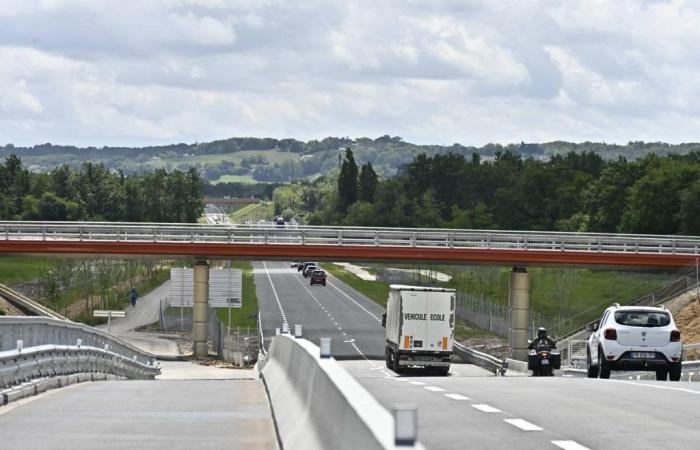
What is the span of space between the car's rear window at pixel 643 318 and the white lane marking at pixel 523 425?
15910mm

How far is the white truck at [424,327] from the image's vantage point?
5672cm

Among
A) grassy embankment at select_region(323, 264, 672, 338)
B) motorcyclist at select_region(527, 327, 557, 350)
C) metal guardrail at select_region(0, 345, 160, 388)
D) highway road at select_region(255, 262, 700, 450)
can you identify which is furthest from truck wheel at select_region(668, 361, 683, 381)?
grassy embankment at select_region(323, 264, 672, 338)

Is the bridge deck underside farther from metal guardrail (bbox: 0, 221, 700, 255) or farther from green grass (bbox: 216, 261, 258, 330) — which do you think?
green grass (bbox: 216, 261, 258, 330)

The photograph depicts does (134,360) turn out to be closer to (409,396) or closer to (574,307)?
(409,396)

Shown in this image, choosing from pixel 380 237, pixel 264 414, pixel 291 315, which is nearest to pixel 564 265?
pixel 380 237

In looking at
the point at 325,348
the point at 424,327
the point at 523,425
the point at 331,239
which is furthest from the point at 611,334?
the point at 331,239

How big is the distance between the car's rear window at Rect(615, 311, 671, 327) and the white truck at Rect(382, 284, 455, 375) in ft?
79.2

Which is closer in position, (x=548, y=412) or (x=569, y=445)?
(x=569, y=445)

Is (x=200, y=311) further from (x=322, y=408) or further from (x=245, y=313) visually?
(x=322, y=408)

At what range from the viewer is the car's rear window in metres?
32.3

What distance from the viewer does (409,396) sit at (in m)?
21.2

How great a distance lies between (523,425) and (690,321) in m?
58.8

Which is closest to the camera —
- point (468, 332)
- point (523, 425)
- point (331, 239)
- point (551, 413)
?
point (523, 425)

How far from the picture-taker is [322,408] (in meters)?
13.1
